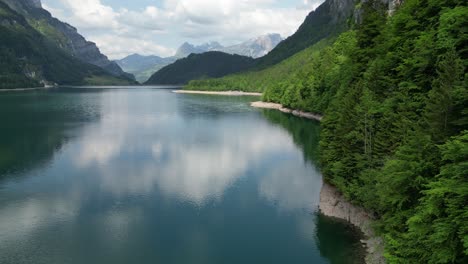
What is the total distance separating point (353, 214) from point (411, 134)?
1912 centimetres

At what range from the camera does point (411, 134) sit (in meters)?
32.7

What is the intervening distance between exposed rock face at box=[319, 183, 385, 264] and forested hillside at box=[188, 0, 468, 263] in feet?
6.69

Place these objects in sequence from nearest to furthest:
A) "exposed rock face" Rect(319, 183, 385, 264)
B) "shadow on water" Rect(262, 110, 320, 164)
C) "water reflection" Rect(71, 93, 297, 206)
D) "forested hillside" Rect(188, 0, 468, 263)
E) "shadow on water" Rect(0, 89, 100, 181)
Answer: "forested hillside" Rect(188, 0, 468, 263), "exposed rock face" Rect(319, 183, 385, 264), "water reflection" Rect(71, 93, 297, 206), "shadow on water" Rect(0, 89, 100, 181), "shadow on water" Rect(262, 110, 320, 164)

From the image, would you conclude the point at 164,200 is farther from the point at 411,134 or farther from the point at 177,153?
the point at 411,134

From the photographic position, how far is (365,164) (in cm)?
4544

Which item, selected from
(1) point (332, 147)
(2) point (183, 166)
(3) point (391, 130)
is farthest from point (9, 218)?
(3) point (391, 130)

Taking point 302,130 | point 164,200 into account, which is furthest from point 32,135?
point 302,130

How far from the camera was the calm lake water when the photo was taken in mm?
42750

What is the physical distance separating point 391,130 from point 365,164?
5.86 metres

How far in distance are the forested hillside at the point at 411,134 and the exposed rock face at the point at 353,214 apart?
2.04 meters

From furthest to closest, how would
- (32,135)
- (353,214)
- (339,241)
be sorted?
(32,135)
(353,214)
(339,241)

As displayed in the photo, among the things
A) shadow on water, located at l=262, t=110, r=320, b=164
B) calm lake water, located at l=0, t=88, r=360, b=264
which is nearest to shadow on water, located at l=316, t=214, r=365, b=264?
calm lake water, located at l=0, t=88, r=360, b=264

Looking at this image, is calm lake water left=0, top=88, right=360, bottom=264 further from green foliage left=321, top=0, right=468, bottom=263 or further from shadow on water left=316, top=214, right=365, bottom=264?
green foliage left=321, top=0, right=468, bottom=263

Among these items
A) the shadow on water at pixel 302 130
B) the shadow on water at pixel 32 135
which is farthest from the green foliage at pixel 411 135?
the shadow on water at pixel 32 135
